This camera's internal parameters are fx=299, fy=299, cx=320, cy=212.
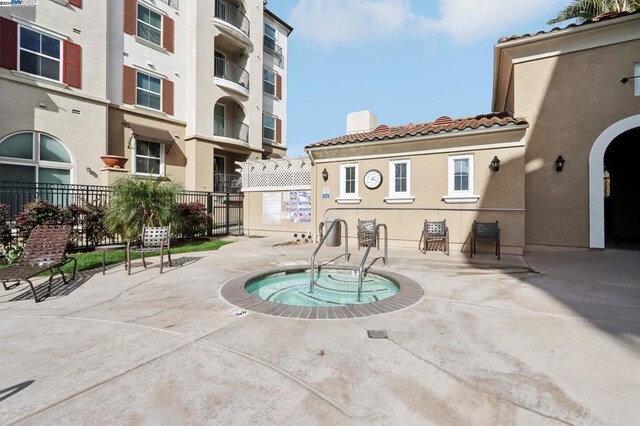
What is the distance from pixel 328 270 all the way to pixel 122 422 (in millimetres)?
5386

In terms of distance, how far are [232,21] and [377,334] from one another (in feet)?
78.5

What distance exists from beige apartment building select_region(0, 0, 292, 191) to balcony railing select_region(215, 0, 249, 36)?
0.26 ft

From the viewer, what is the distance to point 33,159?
12.9 m

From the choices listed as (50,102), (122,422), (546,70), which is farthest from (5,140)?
(546,70)

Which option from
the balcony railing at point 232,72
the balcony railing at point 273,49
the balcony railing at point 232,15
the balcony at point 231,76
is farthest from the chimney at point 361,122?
the balcony railing at point 273,49

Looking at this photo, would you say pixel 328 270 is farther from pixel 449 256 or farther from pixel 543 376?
pixel 543 376

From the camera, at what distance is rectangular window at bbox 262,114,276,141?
2400cm

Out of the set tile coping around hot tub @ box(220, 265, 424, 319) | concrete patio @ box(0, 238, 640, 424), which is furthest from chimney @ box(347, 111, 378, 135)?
concrete patio @ box(0, 238, 640, 424)

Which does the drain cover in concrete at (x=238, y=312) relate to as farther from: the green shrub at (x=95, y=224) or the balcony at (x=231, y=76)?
the balcony at (x=231, y=76)

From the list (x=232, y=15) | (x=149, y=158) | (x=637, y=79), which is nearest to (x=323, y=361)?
(x=637, y=79)

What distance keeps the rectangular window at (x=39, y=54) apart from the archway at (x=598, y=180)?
21.3 metres

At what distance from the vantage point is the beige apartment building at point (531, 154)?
9016mm

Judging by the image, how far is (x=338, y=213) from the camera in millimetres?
11727

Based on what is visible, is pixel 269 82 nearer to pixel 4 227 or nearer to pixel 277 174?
pixel 277 174
